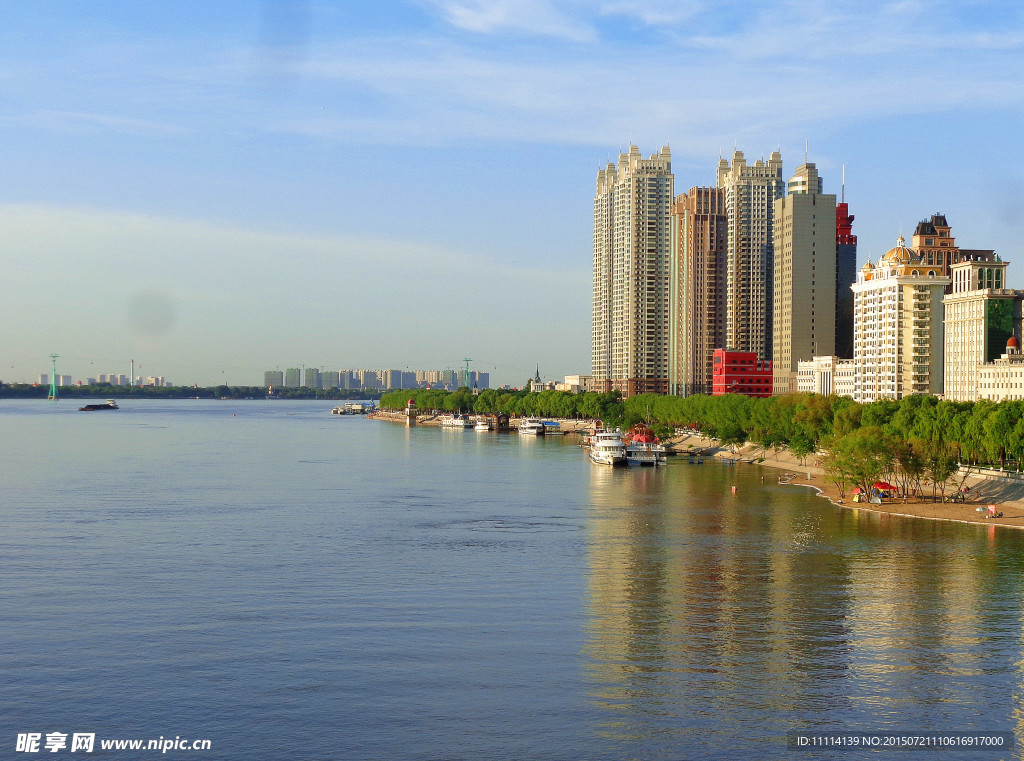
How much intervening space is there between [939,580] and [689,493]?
1610 inches

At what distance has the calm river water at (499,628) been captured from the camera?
103 ft

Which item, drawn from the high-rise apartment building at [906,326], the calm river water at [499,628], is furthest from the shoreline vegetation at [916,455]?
the high-rise apartment building at [906,326]

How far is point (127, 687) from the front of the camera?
33.9 metres

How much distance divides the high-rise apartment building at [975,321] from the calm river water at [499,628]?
253ft

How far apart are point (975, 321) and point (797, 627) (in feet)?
375

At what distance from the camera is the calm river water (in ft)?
103

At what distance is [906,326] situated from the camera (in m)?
152

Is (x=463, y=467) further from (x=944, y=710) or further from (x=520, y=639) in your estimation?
(x=944, y=710)

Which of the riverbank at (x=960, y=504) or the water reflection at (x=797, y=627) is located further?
the riverbank at (x=960, y=504)

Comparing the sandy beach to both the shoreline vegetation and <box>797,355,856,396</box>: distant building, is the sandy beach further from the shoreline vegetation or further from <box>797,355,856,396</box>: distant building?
<box>797,355,856,396</box>: distant building

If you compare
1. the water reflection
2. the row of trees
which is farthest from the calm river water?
the row of trees

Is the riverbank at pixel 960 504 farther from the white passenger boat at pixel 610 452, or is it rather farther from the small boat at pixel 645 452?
the small boat at pixel 645 452

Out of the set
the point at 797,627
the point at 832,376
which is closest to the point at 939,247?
the point at 832,376

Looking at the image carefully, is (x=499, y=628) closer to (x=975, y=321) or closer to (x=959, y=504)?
(x=959, y=504)
